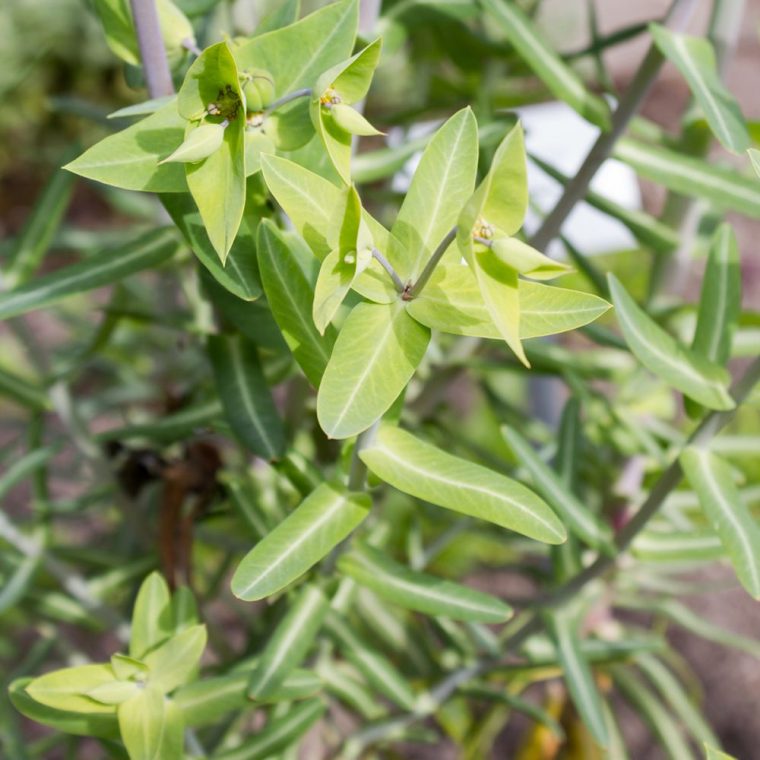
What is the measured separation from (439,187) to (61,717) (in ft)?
1.12

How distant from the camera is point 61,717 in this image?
0.49 meters

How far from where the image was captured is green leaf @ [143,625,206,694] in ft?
1.54

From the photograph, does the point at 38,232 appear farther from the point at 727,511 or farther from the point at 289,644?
the point at 727,511

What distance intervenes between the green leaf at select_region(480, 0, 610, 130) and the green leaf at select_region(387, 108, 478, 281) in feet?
0.81

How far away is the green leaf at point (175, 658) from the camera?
0.47 meters

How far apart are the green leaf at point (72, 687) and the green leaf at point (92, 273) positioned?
207 millimetres

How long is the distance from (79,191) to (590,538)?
2105 millimetres

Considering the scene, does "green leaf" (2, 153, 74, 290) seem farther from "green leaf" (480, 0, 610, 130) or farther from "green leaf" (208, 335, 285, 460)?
"green leaf" (480, 0, 610, 130)

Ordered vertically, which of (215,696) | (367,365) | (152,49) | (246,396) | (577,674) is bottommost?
(577,674)

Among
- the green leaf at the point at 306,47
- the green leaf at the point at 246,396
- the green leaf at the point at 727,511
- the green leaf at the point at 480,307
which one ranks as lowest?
the green leaf at the point at 727,511

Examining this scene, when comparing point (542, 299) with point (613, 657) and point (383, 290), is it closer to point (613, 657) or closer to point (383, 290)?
point (383, 290)

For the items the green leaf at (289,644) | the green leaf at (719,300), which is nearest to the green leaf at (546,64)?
the green leaf at (719,300)

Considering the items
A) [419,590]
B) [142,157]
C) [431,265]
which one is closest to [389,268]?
[431,265]

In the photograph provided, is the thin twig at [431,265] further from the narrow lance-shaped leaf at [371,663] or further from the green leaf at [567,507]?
the narrow lance-shaped leaf at [371,663]
